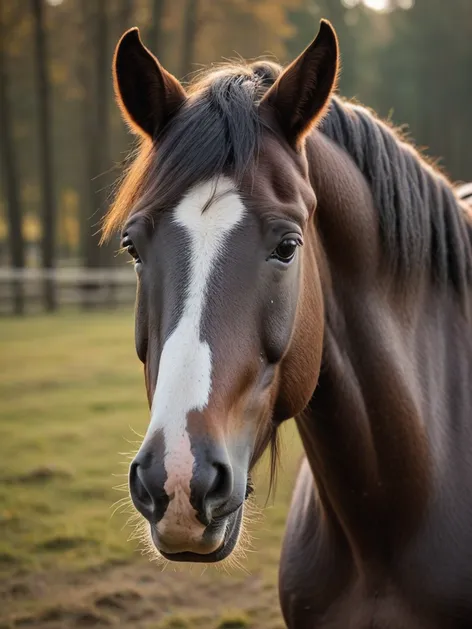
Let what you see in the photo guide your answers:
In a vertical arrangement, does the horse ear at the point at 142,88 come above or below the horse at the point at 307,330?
above

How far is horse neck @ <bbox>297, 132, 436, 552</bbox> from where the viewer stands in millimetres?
2445

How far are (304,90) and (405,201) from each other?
584mm

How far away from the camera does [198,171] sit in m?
2.06

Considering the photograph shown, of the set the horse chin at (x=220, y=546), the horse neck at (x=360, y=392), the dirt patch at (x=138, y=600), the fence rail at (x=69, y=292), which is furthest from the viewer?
the fence rail at (x=69, y=292)

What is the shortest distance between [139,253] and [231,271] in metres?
0.30

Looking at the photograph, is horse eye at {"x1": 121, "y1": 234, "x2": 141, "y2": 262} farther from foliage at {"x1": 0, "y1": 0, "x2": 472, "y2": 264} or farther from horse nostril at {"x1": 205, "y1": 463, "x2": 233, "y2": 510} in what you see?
foliage at {"x1": 0, "y1": 0, "x2": 472, "y2": 264}

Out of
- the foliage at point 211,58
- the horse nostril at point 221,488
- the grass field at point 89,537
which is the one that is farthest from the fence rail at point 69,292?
the horse nostril at point 221,488

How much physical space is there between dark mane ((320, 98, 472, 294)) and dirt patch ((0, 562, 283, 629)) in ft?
7.44

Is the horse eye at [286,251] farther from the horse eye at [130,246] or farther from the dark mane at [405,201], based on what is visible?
the dark mane at [405,201]

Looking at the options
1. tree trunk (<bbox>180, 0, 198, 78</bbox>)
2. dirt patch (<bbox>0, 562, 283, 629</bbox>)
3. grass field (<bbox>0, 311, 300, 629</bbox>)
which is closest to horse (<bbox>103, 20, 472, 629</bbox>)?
grass field (<bbox>0, 311, 300, 629</bbox>)

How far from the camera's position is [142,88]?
2.32 m

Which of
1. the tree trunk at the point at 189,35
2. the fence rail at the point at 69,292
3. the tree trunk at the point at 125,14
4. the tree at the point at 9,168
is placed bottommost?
the fence rail at the point at 69,292

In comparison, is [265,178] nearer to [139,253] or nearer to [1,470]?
[139,253]

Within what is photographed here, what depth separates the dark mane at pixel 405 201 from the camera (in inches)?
101
